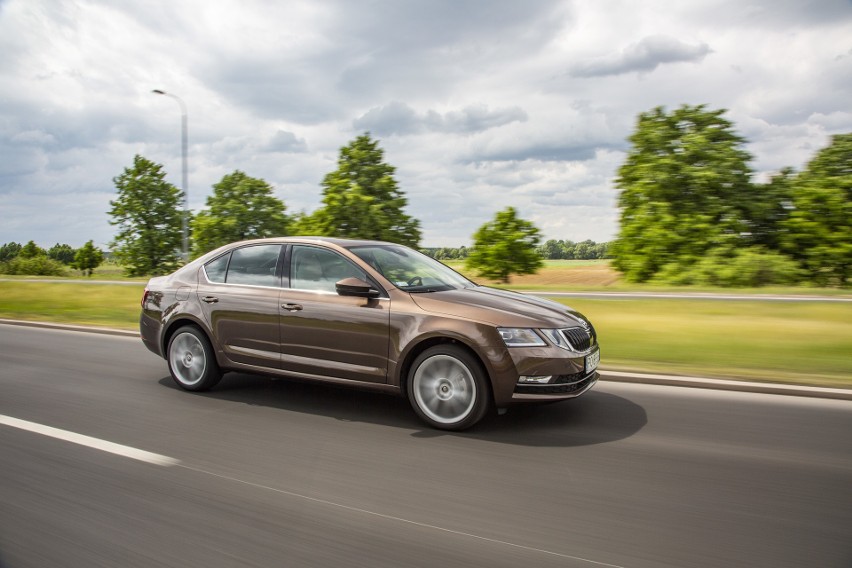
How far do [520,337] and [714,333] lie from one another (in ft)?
21.7

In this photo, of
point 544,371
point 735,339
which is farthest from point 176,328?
point 735,339

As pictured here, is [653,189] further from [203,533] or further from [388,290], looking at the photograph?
[203,533]

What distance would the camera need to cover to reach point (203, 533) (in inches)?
131

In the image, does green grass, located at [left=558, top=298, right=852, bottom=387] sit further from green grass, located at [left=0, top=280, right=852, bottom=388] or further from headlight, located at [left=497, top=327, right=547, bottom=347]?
headlight, located at [left=497, top=327, right=547, bottom=347]

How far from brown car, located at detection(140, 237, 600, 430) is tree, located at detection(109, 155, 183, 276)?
5899 centimetres

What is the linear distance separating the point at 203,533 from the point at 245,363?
308 cm

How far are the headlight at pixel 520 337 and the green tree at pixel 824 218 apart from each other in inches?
1369

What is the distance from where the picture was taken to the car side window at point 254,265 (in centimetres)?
629

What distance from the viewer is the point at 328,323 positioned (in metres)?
5.71

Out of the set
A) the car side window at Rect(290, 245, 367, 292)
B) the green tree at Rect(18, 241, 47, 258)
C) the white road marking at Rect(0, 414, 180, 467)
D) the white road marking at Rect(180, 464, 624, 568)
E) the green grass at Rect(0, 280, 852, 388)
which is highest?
the green tree at Rect(18, 241, 47, 258)

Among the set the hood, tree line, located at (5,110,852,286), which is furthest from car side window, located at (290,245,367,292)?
tree line, located at (5,110,852,286)

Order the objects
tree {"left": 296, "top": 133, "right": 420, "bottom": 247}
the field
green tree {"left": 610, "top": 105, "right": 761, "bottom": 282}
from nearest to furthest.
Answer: the field, green tree {"left": 610, "top": 105, "right": 761, "bottom": 282}, tree {"left": 296, "top": 133, "right": 420, "bottom": 247}

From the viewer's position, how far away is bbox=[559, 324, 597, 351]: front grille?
5.15m

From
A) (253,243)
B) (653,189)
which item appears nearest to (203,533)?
(253,243)
